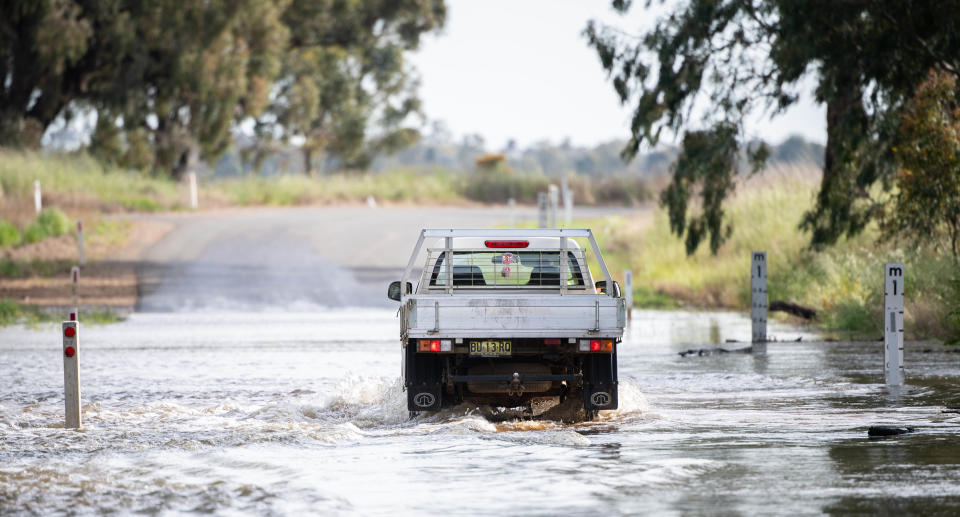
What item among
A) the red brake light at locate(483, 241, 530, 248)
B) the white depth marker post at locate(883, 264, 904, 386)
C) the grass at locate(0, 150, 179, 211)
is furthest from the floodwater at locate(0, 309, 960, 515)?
the grass at locate(0, 150, 179, 211)

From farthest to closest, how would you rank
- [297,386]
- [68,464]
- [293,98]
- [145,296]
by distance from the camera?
[293,98], [145,296], [297,386], [68,464]

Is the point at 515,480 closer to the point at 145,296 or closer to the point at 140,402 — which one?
the point at 140,402

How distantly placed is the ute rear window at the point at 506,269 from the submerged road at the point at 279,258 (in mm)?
17846

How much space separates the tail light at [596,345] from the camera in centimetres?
1255

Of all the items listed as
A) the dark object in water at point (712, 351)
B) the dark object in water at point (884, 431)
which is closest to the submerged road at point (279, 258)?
the dark object in water at point (712, 351)

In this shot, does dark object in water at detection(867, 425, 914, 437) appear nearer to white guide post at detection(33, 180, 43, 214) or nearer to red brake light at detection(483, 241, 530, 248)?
red brake light at detection(483, 241, 530, 248)

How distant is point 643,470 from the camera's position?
10.1 m

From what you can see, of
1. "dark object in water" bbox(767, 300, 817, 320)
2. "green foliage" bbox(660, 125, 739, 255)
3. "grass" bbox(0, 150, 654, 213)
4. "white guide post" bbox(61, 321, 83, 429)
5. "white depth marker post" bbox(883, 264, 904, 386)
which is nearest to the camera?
"white guide post" bbox(61, 321, 83, 429)

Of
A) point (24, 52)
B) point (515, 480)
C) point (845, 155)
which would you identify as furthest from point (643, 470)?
point (24, 52)

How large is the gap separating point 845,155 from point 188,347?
12.1 m

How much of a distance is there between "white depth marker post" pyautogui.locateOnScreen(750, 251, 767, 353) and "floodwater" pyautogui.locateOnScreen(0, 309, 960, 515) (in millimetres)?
2022

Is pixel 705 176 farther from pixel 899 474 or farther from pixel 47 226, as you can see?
pixel 899 474

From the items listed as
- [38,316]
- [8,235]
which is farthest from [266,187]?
[38,316]

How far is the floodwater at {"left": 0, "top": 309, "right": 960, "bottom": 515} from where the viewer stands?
9023mm
